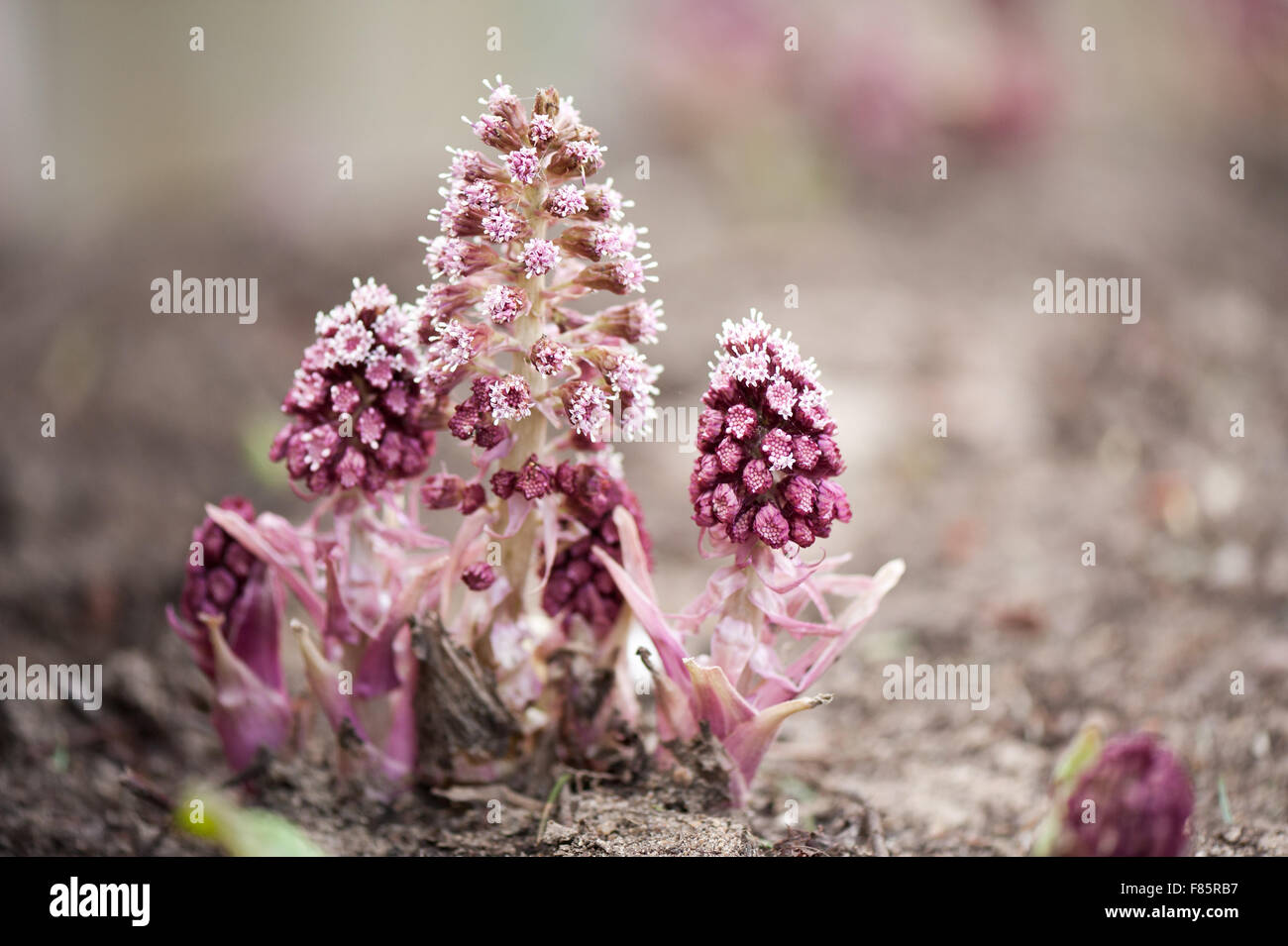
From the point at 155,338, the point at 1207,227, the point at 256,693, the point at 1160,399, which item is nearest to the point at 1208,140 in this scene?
the point at 1207,227

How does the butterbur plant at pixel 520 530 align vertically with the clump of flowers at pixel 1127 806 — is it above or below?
above
